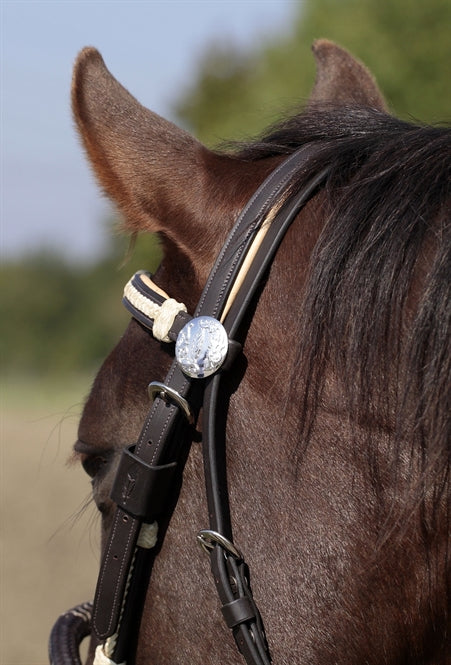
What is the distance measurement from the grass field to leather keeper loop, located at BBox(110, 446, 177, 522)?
1993mm

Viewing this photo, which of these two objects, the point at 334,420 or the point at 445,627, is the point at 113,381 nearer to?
the point at 334,420

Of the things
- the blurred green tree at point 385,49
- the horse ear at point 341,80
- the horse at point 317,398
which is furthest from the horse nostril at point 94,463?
the blurred green tree at point 385,49

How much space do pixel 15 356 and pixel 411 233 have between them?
150 ft

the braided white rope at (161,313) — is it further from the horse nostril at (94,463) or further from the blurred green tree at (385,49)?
the blurred green tree at (385,49)

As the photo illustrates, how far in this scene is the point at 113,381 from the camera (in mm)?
1798

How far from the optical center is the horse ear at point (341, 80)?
2443 millimetres

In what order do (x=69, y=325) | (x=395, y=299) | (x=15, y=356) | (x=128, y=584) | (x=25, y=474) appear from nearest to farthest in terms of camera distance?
(x=395, y=299) → (x=128, y=584) → (x=25, y=474) → (x=15, y=356) → (x=69, y=325)

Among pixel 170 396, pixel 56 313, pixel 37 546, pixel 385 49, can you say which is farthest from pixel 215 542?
pixel 56 313

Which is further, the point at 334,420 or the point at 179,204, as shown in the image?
the point at 179,204

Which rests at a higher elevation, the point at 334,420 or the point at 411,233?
the point at 411,233

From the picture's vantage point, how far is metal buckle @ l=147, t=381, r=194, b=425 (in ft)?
5.16

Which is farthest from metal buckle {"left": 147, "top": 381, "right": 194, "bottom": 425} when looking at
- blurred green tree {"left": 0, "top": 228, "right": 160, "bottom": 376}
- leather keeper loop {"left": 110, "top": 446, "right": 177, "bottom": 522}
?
blurred green tree {"left": 0, "top": 228, "right": 160, "bottom": 376}

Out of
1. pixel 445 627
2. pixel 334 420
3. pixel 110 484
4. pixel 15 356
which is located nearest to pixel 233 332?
pixel 334 420

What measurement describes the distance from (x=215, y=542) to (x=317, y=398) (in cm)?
33
